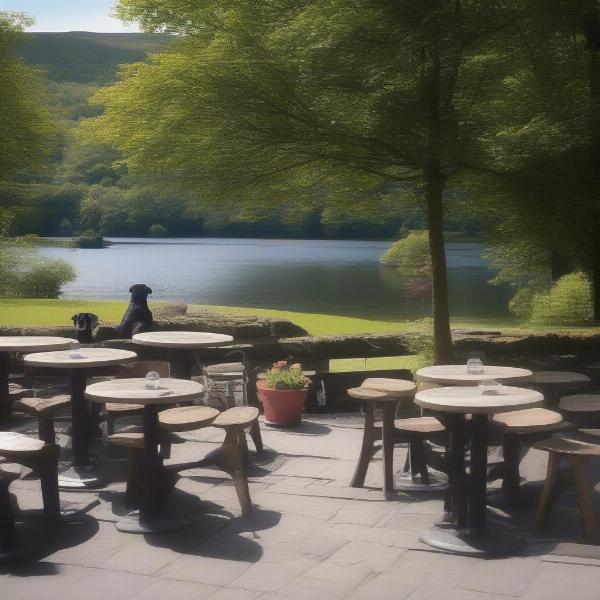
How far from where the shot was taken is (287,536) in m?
5.85

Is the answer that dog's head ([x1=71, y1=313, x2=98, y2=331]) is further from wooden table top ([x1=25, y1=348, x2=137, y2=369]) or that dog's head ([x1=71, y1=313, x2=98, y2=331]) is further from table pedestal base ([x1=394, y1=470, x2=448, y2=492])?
table pedestal base ([x1=394, y1=470, x2=448, y2=492])

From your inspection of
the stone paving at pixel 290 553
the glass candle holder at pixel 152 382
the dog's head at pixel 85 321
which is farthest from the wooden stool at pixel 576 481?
the dog's head at pixel 85 321

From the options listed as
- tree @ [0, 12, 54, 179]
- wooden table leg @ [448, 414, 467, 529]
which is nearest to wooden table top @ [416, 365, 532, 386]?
wooden table leg @ [448, 414, 467, 529]

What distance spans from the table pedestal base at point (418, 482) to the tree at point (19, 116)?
15361 mm

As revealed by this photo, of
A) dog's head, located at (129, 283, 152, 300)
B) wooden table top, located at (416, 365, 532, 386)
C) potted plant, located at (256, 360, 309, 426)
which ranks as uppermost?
dog's head, located at (129, 283, 152, 300)

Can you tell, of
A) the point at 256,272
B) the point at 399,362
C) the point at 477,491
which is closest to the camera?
the point at 477,491

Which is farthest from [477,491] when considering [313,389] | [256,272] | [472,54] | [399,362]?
[256,272]

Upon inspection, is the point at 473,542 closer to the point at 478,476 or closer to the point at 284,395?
the point at 478,476

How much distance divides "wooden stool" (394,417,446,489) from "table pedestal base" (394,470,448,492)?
0.8 inches

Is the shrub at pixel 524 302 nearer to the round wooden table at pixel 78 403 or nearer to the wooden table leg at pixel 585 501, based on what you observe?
the round wooden table at pixel 78 403

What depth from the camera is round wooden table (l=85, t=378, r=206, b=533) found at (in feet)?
19.7

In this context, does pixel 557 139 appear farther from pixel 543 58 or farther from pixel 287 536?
pixel 287 536

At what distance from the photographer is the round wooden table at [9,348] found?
322 inches

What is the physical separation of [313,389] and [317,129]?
2.88m
